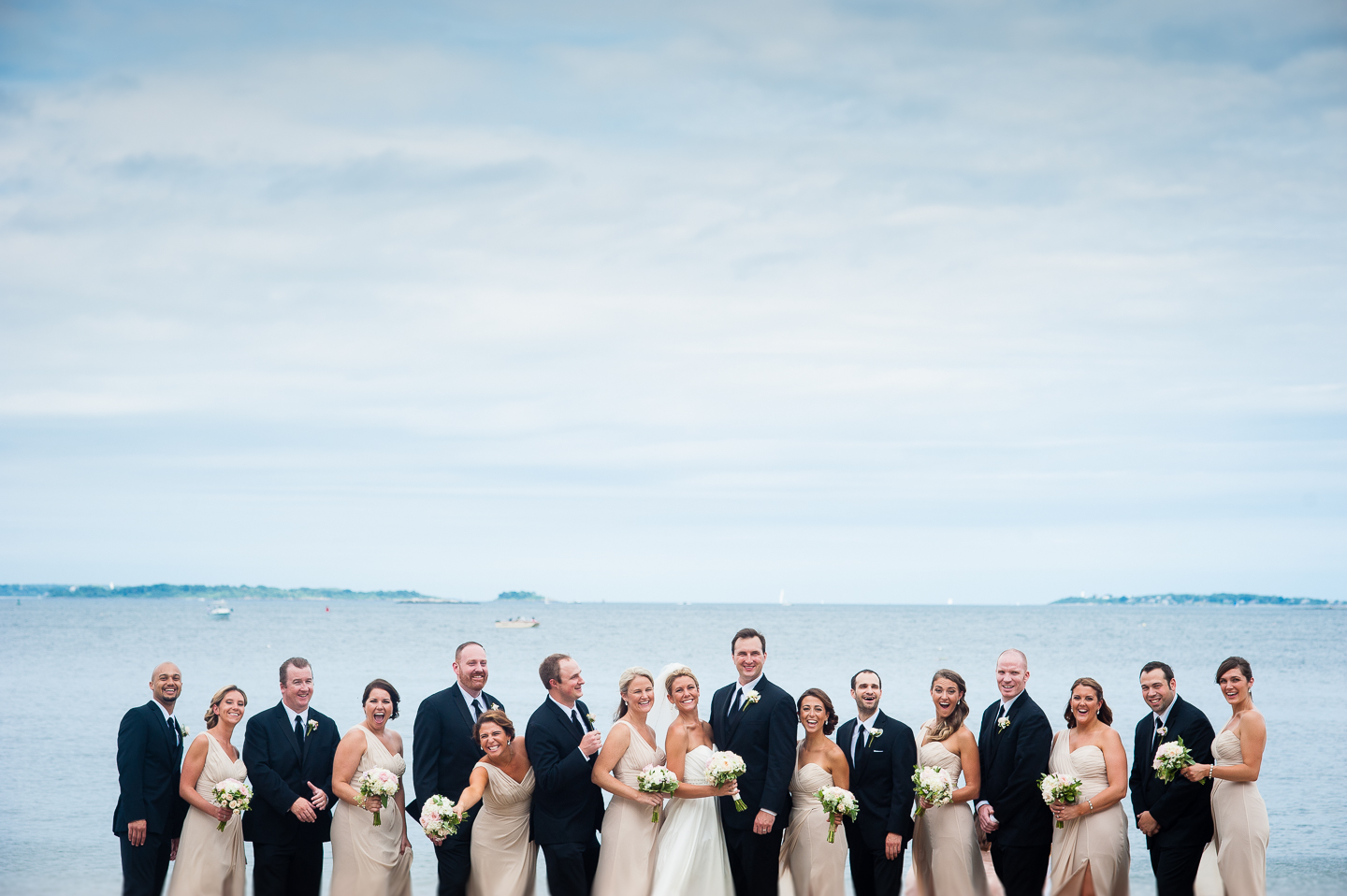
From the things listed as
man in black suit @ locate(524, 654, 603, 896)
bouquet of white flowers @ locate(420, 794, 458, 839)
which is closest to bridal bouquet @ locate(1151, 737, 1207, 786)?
man in black suit @ locate(524, 654, 603, 896)

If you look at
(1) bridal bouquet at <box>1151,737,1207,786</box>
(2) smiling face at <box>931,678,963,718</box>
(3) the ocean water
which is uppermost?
(2) smiling face at <box>931,678,963,718</box>

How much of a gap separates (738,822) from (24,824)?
48.7ft

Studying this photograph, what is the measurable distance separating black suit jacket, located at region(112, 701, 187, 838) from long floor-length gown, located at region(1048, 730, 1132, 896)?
20.1 ft

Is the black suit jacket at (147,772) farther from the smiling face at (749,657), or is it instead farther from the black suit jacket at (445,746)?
the smiling face at (749,657)

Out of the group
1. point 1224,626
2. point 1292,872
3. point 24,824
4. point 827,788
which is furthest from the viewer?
point 1224,626

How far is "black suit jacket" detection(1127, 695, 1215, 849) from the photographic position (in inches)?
304

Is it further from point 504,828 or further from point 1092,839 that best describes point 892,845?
point 504,828

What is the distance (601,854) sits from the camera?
7.57 meters

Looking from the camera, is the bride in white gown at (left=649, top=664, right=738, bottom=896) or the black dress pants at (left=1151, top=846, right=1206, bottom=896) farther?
the black dress pants at (left=1151, top=846, right=1206, bottom=896)

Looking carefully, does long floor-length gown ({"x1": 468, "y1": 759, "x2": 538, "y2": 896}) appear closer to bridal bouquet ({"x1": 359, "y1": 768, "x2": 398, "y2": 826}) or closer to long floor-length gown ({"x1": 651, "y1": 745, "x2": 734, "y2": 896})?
bridal bouquet ({"x1": 359, "y1": 768, "x2": 398, "y2": 826})

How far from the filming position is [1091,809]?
7547mm

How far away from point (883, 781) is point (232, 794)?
4333 mm

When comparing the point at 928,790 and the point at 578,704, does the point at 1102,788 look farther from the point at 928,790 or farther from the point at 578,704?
the point at 578,704

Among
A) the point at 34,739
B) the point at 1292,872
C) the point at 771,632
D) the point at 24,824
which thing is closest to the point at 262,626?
the point at 771,632
